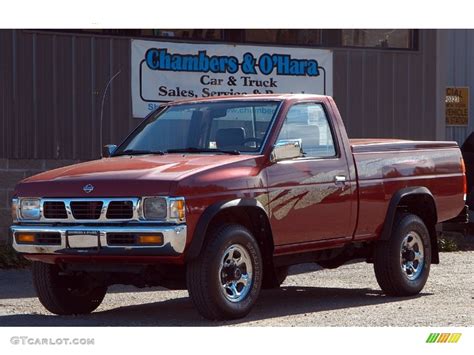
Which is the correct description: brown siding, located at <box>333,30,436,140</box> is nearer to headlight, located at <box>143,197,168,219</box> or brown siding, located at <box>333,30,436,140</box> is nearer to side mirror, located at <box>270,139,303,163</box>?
side mirror, located at <box>270,139,303,163</box>

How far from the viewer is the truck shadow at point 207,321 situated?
9438 mm

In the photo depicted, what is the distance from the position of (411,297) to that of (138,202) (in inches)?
138

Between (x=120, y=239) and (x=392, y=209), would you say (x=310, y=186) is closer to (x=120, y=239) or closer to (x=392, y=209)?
(x=392, y=209)

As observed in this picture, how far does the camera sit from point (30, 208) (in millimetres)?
9391

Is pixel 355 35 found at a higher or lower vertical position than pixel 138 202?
higher

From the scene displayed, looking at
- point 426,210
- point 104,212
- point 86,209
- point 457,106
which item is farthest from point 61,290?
point 457,106

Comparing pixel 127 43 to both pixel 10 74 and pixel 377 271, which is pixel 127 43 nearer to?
pixel 10 74

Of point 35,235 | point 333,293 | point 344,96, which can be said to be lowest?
point 333,293

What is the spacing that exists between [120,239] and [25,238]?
3.05 ft

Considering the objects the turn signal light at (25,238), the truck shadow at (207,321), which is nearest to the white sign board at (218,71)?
the truck shadow at (207,321)

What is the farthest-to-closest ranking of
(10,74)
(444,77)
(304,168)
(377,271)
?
(444,77) → (10,74) → (377,271) → (304,168)

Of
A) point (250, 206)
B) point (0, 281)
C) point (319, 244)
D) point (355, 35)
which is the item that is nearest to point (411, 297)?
point (319, 244)

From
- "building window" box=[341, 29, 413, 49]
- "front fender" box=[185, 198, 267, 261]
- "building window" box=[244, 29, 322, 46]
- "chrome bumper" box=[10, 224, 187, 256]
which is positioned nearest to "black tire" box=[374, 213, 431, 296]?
"front fender" box=[185, 198, 267, 261]

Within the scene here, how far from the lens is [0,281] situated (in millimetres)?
12688
